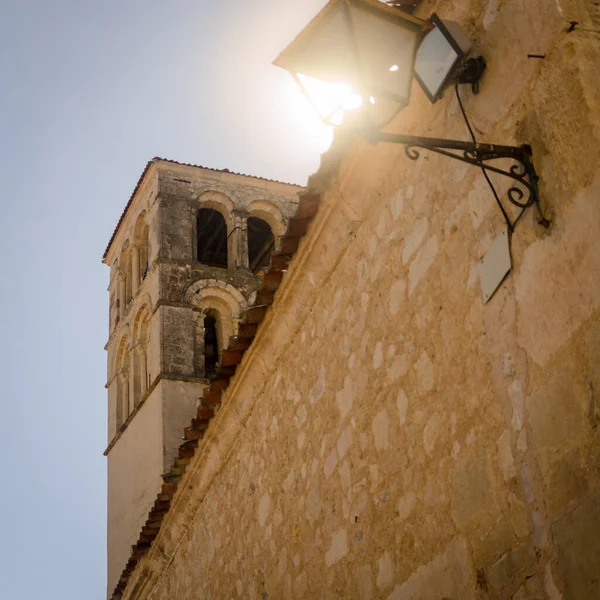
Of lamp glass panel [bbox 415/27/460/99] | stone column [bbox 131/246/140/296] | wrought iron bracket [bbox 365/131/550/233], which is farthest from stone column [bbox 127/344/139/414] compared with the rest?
wrought iron bracket [bbox 365/131/550/233]

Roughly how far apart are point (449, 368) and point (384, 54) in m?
1.20

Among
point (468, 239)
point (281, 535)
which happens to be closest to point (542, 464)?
point (468, 239)

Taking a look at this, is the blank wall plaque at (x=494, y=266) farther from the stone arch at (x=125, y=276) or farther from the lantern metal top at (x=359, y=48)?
the stone arch at (x=125, y=276)

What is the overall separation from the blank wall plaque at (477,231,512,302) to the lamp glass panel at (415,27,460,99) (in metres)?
0.61

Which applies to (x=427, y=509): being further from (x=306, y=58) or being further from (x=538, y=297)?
(x=306, y=58)

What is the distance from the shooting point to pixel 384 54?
326cm

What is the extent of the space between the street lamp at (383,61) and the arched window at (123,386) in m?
13.9

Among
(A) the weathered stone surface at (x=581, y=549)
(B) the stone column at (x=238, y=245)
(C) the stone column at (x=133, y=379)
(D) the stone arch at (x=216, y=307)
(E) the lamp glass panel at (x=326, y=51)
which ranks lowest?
(A) the weathered stone surface at (x=581, y=549)

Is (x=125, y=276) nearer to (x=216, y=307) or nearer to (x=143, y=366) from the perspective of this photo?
(x=143, y=366)

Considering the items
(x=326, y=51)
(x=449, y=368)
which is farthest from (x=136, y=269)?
(x=326, y=51)

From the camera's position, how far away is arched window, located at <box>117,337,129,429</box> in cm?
1678

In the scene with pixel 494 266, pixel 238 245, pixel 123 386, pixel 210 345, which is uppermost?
pixel 238 245

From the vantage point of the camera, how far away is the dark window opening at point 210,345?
51.9ft

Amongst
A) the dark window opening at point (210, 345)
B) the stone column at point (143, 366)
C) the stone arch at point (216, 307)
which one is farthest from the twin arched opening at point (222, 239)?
the stone column at point (143, 366)
